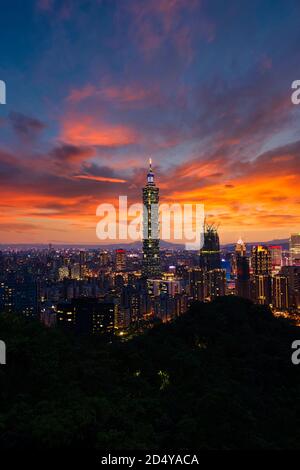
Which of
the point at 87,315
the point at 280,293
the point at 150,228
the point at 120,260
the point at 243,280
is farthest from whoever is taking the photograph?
the point at 150,228

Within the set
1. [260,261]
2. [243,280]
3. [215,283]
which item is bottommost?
[215,283]

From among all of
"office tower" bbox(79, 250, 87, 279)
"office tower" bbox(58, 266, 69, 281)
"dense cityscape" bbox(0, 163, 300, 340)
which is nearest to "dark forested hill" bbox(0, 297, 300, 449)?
"dense cityscape" bbox(0, 163, 300, 340)

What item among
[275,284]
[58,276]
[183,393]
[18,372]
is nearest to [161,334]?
[183,393]

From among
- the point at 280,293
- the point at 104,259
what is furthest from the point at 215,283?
the point at 104,259

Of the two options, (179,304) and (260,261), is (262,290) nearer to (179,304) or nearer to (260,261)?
(179,304)

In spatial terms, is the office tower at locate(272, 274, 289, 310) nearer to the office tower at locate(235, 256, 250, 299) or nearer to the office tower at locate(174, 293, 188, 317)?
the office tower at locate(235, 256, 250, 299)

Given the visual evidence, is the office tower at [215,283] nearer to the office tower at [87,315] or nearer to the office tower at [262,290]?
the office tower at [262,290]
